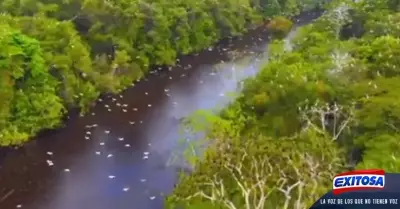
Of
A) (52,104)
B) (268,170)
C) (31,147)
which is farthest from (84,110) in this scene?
(268,170)

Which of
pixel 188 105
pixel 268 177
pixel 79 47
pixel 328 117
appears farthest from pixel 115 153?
pixel 268 177

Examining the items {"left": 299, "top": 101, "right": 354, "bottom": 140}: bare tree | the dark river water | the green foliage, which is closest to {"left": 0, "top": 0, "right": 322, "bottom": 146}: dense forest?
the green foliage

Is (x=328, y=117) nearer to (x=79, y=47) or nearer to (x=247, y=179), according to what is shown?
(x=247, y=179)

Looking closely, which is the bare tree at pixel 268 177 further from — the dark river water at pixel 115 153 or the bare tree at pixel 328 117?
the dark river water at pixel 115 153

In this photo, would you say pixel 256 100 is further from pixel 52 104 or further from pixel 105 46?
pixel 105 46

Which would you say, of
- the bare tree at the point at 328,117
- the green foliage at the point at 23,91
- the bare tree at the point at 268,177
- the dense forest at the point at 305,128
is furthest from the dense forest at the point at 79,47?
the bare tree at the point at 268,177
